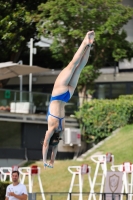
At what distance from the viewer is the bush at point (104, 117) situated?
30.2 m

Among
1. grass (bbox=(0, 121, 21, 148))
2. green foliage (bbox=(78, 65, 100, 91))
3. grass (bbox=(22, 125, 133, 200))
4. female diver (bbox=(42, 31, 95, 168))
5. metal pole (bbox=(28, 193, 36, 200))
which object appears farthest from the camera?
green foliage (bbox=(78, 65, 100, 91))

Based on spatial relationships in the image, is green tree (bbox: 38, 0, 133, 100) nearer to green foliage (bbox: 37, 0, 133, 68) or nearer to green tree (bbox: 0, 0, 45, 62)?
green foliage (bbox: 37, 0, 133, 68)

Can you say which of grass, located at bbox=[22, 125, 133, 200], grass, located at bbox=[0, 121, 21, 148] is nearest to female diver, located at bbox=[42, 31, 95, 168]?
grass, located at bbox=[22, 125, 133, 200]

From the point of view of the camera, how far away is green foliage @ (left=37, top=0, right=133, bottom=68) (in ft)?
101

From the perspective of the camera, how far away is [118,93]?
36.7 m

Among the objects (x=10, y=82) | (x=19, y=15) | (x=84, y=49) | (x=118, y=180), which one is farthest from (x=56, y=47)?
(x=84, y=49)

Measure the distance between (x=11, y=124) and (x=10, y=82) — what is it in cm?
1032

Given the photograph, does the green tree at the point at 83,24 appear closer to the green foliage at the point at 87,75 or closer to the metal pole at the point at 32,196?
the green foliage at the point at 87,75

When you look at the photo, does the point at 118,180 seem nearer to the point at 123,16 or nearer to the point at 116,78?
the point at 123,16

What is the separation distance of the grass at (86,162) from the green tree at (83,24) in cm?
391

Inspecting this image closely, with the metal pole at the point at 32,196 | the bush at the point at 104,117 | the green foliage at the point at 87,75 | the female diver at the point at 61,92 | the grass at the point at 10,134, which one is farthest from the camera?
the green foliage at the point at 87,75

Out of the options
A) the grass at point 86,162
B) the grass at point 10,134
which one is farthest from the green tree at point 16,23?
the grass at point 86,162

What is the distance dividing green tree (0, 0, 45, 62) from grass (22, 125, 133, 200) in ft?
23.2

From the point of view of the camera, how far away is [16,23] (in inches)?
1297
